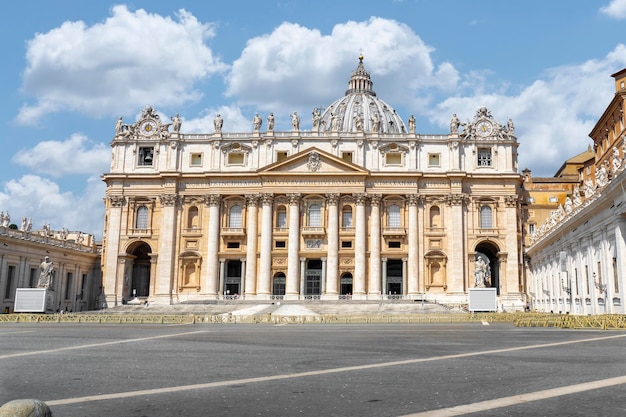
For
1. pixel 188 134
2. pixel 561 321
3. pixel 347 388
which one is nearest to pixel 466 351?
pixel 347 388

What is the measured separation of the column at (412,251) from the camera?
231ft

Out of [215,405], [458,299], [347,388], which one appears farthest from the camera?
[458,299]

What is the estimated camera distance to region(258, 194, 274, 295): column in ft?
231

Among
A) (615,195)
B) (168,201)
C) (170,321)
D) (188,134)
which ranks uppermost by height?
(188,134)

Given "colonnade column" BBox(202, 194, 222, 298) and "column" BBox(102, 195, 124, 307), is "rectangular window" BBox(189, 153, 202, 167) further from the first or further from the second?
"column" BBox(102, 195, 124, 307)

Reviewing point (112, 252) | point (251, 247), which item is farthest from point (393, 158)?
point (112, 252)

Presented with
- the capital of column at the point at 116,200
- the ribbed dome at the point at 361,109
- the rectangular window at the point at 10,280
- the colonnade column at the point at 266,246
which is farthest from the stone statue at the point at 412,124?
the rectangular window at the point at 10,280

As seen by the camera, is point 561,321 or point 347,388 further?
point 561,321

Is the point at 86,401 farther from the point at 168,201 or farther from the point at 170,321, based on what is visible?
the point at 168,201

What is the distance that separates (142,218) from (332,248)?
78.6ft

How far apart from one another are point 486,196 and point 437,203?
5960 millimetres

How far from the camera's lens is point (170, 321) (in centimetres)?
4178

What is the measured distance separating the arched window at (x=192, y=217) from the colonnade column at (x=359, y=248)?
769 inches

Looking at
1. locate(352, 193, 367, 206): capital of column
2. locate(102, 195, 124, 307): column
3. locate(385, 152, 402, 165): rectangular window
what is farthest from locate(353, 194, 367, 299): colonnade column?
locate(102, 195, 124, 307): column
